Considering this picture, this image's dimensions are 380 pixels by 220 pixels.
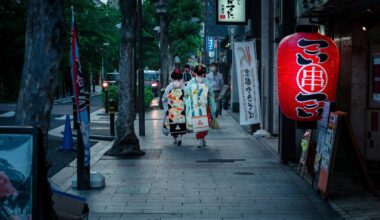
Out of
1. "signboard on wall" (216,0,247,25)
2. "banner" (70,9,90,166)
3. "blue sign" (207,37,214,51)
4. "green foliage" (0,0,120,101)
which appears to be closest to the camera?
"banner" (70,9,90,166)

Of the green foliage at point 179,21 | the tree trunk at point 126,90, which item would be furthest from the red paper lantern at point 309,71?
the green foliage at point 179,21

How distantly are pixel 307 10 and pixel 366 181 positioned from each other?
295cm

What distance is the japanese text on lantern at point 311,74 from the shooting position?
957 cm

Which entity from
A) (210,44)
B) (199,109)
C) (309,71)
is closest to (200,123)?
(199,109)

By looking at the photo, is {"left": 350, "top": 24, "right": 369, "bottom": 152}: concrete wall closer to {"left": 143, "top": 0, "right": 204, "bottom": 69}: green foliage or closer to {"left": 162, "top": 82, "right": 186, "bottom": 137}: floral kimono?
{"left": 162, "top": 82, "right": 186, "bottom": 137}: floral kimono

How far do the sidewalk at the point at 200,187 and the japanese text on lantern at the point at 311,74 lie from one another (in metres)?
1.40

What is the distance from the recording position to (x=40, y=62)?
626 centimetres

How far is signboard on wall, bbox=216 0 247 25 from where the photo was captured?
20.1 meters

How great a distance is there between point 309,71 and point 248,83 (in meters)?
6.65

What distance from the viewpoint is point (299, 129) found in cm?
1196

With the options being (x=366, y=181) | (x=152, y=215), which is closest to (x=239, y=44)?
(x=366, y=181)

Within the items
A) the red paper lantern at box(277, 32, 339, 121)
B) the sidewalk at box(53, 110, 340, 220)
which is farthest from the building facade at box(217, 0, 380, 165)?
the sidewalk at box(53, 110, 340, 220)

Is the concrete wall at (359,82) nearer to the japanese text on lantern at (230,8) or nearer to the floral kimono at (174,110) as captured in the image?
the floral kimono at (174,110)

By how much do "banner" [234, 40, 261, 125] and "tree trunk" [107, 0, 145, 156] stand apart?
326 centimetres
